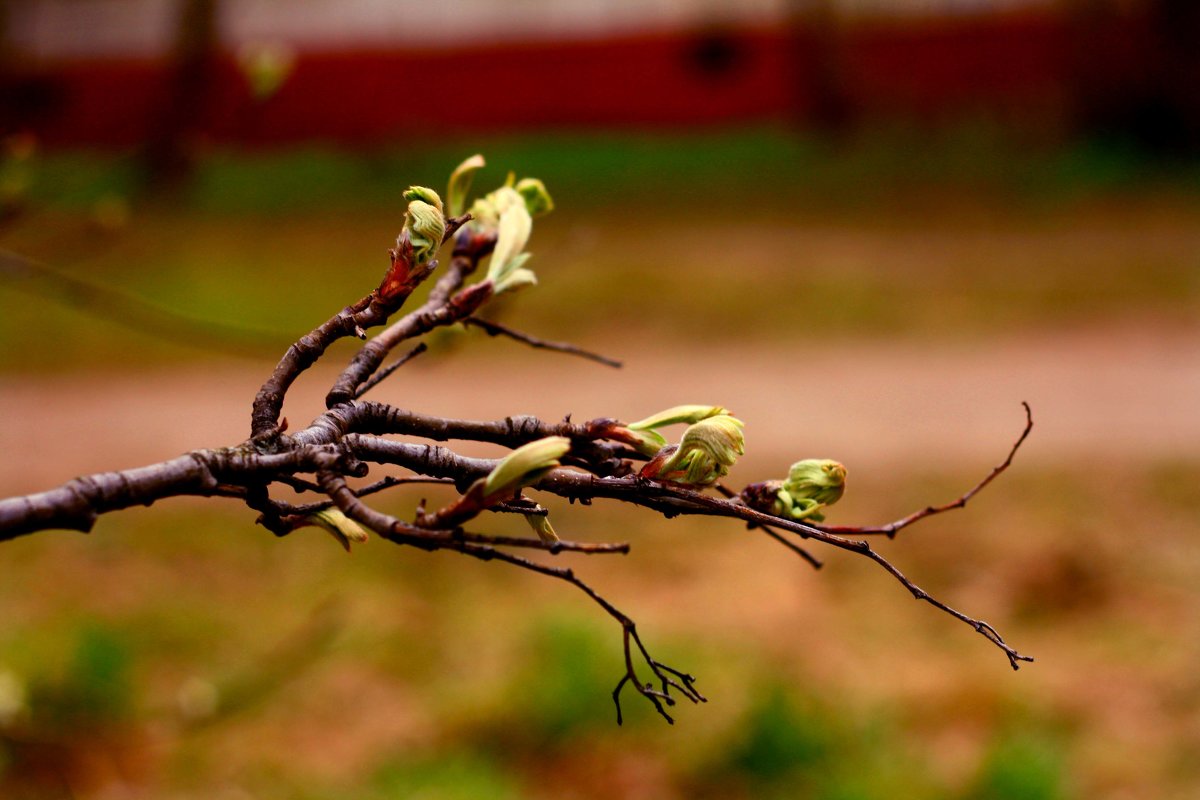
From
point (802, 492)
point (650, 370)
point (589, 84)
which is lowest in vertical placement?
point (650, 370)

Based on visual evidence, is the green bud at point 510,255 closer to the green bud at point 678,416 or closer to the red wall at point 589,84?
the green bud at point 678,416

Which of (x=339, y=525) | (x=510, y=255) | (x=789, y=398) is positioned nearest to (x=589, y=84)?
(x=789, y=398)

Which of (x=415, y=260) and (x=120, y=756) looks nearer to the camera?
(x=415, y=260)

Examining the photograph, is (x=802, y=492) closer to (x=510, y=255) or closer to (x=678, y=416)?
(x=678, y=416)

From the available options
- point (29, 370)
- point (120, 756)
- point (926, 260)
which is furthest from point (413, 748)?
point (926, 260)

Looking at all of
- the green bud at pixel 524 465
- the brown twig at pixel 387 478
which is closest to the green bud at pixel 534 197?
the brown twig at pixel 387 478

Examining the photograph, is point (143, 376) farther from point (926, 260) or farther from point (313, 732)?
point (926, 260)

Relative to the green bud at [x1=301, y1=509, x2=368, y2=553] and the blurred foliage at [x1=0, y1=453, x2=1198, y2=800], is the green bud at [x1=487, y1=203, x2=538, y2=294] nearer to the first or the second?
the green bud at [x1=301, y1=509, x2=368, y2=553]

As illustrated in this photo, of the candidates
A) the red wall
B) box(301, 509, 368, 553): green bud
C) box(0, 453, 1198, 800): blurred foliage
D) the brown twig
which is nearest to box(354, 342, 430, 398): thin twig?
the brown twig
